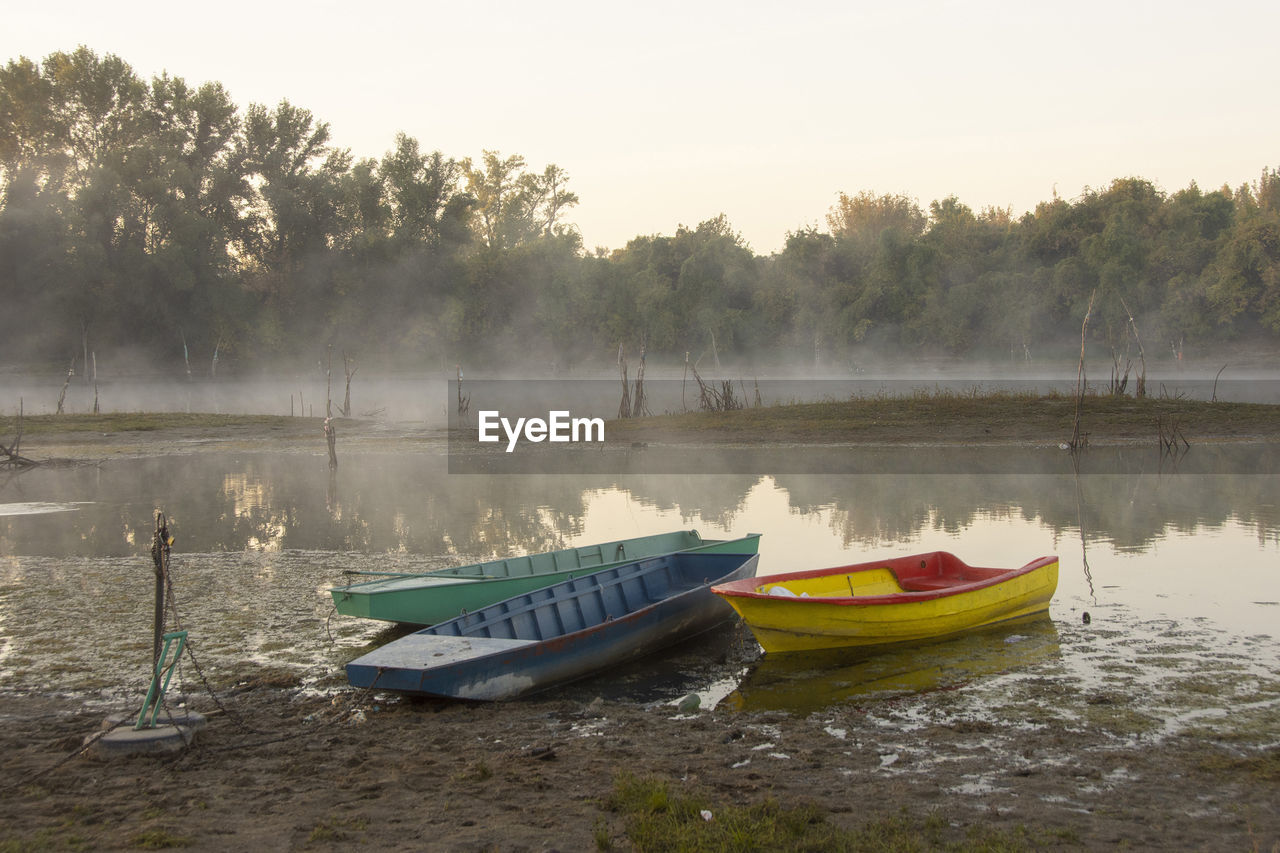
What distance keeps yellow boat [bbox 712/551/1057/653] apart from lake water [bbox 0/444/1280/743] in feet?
0.70

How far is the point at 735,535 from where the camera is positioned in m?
14.5

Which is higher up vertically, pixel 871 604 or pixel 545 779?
pixel 871 604

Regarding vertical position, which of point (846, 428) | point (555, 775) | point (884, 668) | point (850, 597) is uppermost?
point (846, 428)

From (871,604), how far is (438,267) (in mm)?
57830

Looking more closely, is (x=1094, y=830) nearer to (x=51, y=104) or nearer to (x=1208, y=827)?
(x=1208, y=827)

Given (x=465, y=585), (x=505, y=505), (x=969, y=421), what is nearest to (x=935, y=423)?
(x=969, y=421)

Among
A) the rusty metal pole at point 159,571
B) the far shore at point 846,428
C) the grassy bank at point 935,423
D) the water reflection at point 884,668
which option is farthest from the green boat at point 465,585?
the grassy bank at point 935,423

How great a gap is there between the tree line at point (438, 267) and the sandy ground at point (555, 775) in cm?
4428

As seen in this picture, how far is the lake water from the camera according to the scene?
823 centimetres

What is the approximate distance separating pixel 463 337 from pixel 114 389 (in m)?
21.2

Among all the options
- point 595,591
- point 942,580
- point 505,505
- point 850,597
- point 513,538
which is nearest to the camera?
point 850,597

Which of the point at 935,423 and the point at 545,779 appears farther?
the point at 935,423

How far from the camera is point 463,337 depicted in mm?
A: 64125

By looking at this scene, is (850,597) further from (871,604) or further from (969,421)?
(969,421)
